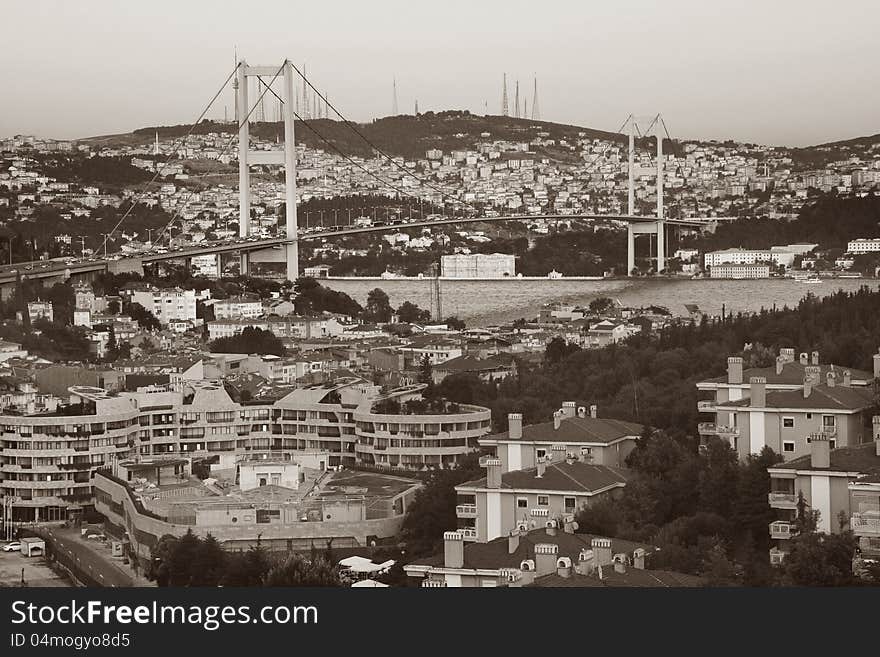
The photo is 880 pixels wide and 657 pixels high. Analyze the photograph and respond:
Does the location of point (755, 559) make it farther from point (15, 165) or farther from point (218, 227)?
point (15, 165)

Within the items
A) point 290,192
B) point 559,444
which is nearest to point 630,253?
point 290,192

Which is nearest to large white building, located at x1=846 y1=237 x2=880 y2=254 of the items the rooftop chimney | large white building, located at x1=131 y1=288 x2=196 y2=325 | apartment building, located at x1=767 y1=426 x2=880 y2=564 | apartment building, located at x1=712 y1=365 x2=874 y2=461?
large white building, located at x1=131 y1=288 x2=196 y2=325

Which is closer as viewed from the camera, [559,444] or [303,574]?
[303,574]

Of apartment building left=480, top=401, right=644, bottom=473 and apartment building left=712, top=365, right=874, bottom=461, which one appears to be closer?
apartment building left=712, top=365, right=874, bottom=461

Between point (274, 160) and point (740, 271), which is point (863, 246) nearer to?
point (740, 271)

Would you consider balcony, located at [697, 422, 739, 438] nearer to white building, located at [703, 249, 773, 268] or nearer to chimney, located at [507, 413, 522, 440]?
chimney, located at [507, 413, 522, 440]

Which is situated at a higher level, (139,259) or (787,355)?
(787,355)
